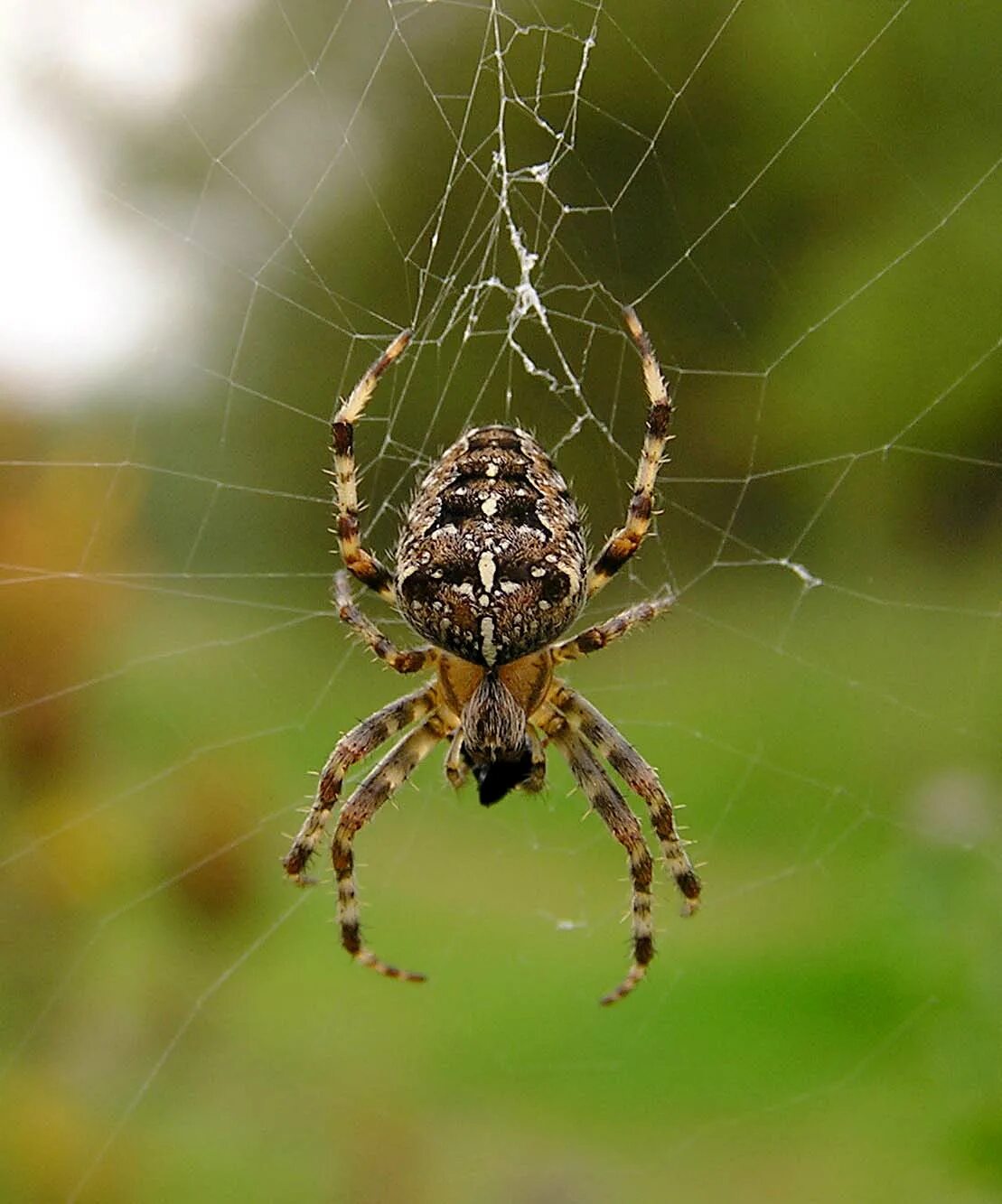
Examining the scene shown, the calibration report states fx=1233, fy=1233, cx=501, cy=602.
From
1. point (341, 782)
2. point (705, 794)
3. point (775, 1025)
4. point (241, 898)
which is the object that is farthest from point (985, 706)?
point (341, 782)

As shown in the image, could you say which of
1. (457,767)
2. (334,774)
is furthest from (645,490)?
(334,774)

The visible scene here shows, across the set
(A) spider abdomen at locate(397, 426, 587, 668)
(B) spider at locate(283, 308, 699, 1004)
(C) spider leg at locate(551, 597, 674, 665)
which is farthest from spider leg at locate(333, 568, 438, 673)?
(C) spider leg at locate(551, 597, 674, 665)

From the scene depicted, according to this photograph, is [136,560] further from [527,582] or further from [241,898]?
[527,582]

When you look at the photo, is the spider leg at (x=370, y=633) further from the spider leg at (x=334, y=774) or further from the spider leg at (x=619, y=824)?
the spider leg at (x=619, y=824)

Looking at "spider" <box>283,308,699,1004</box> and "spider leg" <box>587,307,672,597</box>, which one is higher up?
"spider leg" <box>587,307,672,597</box>

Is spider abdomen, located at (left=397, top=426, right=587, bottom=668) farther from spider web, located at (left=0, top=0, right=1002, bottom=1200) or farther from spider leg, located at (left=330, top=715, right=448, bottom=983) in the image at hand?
spider leg, located at (left=330, top=715, right=448, bottom=983)

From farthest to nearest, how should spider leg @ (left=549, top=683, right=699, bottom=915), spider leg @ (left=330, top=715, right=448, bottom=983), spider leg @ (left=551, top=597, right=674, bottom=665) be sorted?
spider leg @ (left=549, top=683, right=699, bottom=915) → spider leg @ (left=330, top=715, right=448, bottom=983) → spider leg @ (left=551, top=597, right=674, bottom=665)

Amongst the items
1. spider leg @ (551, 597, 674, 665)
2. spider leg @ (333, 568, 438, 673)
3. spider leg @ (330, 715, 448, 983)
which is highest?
spider leg @ (551, 597, 674, 665)

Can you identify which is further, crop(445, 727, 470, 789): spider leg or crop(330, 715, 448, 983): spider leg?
crop(445, 727, 470, 789): spider leg
